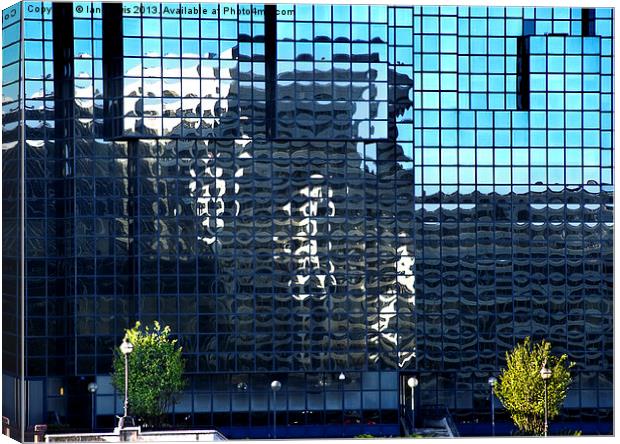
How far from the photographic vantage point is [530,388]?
101188mm

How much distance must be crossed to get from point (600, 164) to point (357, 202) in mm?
14255

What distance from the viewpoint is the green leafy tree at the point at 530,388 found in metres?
101

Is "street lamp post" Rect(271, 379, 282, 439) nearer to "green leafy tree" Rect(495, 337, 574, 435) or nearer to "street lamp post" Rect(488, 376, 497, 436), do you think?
"street lamp post" Rect(488, 376, 497, 436)

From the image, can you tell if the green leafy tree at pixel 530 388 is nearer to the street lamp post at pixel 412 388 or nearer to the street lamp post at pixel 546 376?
the street lamp post at pixel 546 376

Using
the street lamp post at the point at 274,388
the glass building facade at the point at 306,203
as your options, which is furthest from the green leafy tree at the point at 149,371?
the street lamp post at the point at 274,388

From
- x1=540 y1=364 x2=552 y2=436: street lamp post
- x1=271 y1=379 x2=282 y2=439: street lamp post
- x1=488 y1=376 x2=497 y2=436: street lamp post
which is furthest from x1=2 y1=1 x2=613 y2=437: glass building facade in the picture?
x1=540 y1=364 x2=552 y2=436: street lamp post

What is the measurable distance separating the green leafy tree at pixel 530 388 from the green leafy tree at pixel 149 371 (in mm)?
18395

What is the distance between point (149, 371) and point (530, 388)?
21189 mm

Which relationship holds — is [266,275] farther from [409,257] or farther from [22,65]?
[22,65]

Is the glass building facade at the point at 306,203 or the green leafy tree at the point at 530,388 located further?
the green leafy tree at the point at 530,388

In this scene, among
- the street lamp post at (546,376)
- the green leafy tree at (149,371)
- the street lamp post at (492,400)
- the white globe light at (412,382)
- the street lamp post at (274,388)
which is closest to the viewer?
the street lamp post at (546,376)

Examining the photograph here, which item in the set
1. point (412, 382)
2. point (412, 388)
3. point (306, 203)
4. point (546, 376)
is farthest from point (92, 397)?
point (546, 376)

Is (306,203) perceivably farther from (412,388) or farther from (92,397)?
(92,397)

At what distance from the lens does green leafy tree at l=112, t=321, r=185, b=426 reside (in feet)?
328
